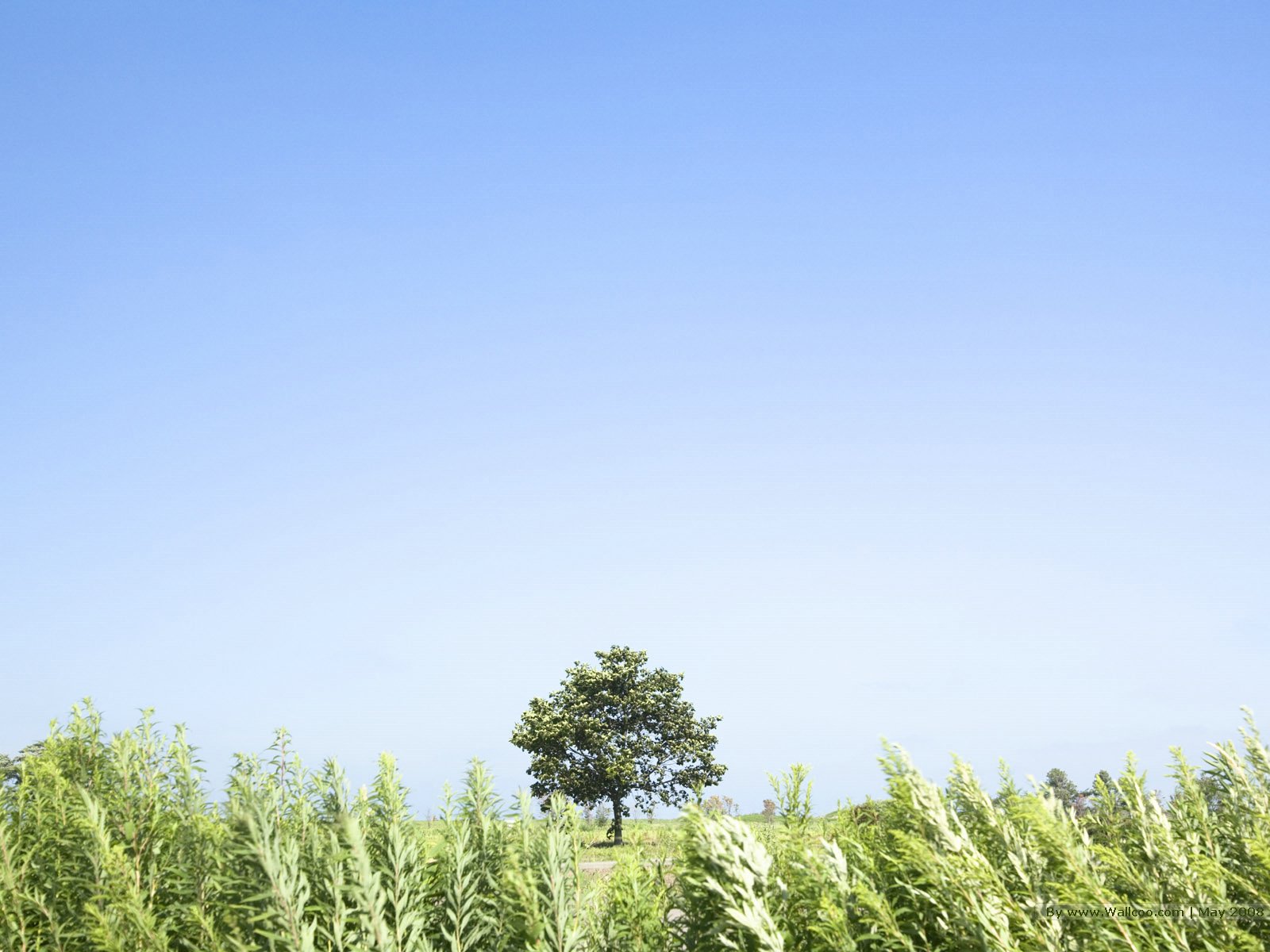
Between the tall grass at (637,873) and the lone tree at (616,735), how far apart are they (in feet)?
150

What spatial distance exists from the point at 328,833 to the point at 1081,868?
13.7 ft

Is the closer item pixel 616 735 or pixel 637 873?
pixel 637 873

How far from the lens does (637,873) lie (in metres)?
5.02

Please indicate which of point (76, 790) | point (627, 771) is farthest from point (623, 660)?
point (76, 790)

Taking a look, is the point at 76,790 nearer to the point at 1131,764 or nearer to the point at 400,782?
the point at 400,782

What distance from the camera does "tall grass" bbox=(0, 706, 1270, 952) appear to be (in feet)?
13.0

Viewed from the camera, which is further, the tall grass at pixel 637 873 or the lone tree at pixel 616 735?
the lone tree at pixel 616 735

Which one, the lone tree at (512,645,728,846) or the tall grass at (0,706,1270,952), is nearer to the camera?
the tall grass at (0,706,1270,952)

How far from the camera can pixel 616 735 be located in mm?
52094

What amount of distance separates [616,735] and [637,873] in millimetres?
48942

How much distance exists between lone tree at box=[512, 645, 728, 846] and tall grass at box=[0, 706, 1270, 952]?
4575 cm

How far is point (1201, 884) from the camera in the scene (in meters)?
4.08

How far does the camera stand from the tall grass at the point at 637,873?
3.96 m

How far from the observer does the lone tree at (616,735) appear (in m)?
50.2
